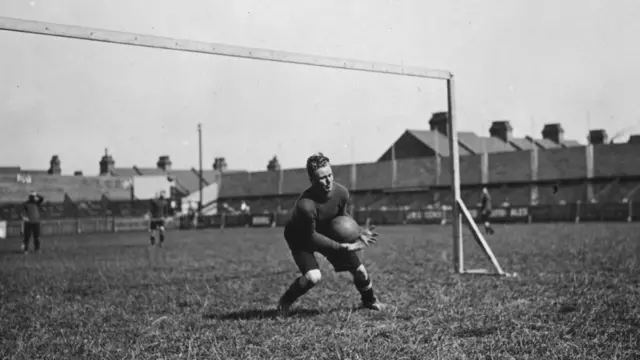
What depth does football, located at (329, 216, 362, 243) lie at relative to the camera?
665 centimetres

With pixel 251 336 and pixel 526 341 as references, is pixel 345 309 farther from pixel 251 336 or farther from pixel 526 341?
pixel 526 341

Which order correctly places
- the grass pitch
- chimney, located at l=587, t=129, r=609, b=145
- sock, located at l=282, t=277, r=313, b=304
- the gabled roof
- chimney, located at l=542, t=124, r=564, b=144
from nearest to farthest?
the grass pitch → sock, located at l=282, t=277, r=313, b=304 → the gabled roof → chimney, located at l=587, t=129, r=609, b=145 → chimney, located at l=542, t=124, r=564, b=144

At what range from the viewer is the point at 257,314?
22.8ft

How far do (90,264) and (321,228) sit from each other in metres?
9.58

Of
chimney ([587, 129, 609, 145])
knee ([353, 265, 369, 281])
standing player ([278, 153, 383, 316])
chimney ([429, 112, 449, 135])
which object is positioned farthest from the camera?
chimney ([587, 129, 609, 145])

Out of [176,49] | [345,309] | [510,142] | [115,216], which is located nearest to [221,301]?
[345,309]

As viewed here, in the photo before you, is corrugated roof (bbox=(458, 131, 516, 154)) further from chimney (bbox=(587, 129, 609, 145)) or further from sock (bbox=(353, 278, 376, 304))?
sock (bbox=(353, 278, 376, 304))

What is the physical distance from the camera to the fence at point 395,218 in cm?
3447

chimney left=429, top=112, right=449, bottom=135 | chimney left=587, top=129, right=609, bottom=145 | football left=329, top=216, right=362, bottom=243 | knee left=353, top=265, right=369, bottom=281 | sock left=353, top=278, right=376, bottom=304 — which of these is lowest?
sock left=353, top=278, right=376, bottom=304

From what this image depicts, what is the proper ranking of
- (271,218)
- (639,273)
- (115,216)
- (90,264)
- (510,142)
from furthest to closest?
(510,142) → (115,216) → (271,218) → (90,264) → (639,273)

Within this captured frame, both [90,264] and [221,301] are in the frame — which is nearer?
[221,301]

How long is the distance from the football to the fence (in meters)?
29.7

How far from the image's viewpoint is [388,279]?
989cm

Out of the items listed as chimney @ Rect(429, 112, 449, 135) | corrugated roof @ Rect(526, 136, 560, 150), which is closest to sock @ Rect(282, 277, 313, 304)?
chimney @ Rect(429, 112, 449, 135)
